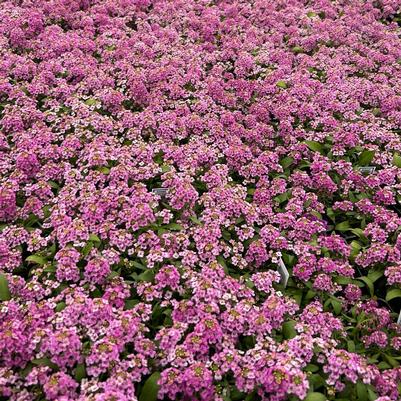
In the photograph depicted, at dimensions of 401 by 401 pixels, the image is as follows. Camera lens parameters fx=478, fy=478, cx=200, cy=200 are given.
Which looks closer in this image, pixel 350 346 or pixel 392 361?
pixel 392 361

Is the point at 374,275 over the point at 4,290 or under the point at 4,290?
over

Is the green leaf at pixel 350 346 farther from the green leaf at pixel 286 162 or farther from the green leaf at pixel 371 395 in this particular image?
the green leaf at pixel 286 162

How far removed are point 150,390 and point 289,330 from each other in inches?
47.6

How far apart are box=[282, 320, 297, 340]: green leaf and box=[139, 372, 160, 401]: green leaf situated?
1.11m

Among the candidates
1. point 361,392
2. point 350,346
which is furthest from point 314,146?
point 361,392

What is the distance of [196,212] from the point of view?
4895mm

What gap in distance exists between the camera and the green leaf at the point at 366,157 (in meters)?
5.64

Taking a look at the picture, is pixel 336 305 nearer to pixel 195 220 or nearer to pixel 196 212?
pixel 195 220

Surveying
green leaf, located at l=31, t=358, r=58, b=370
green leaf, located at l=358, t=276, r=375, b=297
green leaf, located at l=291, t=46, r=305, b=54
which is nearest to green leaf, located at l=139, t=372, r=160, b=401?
green leaf, located at l=31, t=358, r=58, b=370

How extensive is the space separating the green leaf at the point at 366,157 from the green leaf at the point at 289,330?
2.58m

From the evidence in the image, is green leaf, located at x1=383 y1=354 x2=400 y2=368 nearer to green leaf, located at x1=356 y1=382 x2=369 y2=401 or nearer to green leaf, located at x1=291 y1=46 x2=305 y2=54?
green leaf, located at x1=356 y1=382 x2=369 y2=401

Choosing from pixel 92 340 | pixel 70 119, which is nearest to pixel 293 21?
pixel 70 119

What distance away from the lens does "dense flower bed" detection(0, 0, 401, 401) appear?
338 cm

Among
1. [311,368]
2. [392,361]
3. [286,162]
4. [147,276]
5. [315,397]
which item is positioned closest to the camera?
[315,397]
